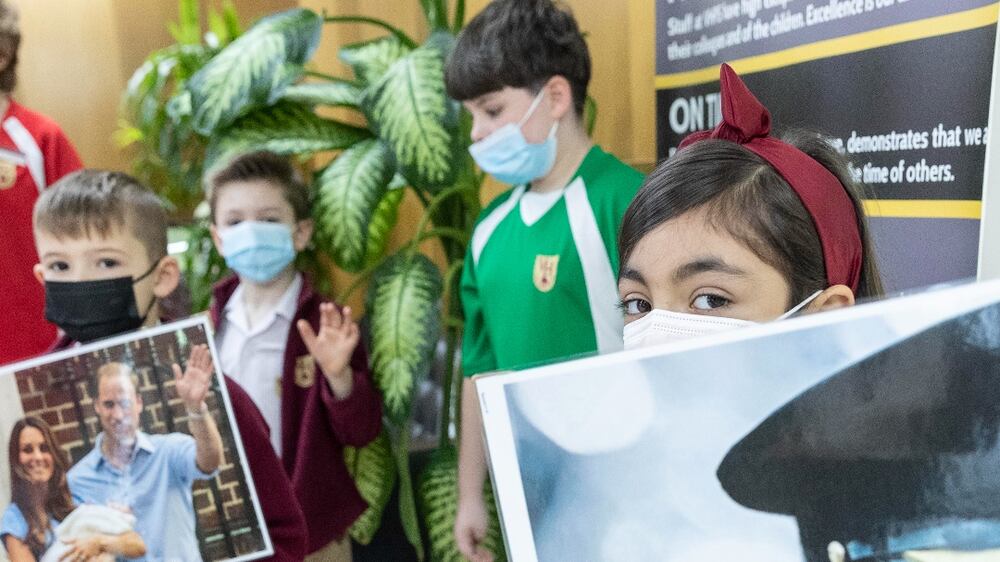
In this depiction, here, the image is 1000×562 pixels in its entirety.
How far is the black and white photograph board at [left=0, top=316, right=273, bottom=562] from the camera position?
4.42 feet

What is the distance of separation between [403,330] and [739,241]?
1325 mm

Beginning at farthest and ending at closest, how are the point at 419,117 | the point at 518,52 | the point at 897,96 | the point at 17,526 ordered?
the point at 419,117, the point at 518,52, the point at 897,96, the point at 17,526

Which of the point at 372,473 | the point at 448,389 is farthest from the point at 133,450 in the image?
the point at 448,389

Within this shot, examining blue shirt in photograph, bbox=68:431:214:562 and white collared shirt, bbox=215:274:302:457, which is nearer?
blue shirt in photograph, bbox=68:431:214:562

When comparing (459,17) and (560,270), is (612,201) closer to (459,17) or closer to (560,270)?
(560,270)

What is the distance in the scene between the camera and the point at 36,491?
1.36 metres

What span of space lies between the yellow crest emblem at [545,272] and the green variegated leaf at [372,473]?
30.5 inches

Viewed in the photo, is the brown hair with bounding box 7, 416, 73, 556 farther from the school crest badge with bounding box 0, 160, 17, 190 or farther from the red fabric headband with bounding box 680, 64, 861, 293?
the school crest badge with bounding box 0, 160, 17, 190

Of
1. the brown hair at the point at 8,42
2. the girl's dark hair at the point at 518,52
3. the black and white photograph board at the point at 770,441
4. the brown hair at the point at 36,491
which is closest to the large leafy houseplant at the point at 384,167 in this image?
the girl's dark hair at the point at 518,52

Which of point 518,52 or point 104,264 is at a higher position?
point 518,52

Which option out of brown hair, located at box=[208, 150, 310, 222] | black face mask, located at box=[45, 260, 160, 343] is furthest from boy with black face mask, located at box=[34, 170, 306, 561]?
brown hair, located at box=[208, 150, 310, 222]

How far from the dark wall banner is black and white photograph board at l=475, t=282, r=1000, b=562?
2.31 ft

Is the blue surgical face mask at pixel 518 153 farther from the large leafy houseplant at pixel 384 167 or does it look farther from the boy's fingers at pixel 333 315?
the boy's fingers at pixel 333 315

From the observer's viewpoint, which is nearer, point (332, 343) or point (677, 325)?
point (677, 325)
